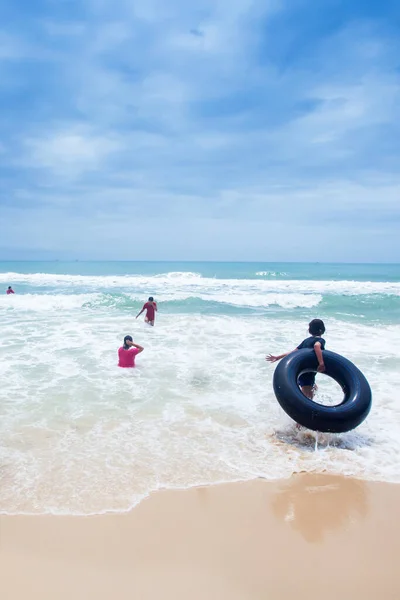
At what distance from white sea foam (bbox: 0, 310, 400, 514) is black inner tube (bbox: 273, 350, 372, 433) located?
39cm

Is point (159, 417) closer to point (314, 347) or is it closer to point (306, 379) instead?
point (306, 379)

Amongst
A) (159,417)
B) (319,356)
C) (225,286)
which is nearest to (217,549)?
(159,417)

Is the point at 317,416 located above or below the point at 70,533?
above

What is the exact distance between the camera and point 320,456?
4.57 m

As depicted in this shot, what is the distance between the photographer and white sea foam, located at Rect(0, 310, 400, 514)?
4.02 meters

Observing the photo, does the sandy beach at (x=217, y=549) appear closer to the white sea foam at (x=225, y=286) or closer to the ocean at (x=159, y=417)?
the ocean at (x=159, y=417)

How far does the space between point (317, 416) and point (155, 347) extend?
5.92 m

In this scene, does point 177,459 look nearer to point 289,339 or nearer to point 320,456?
point 320,456

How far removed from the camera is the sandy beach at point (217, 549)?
8.87 ft

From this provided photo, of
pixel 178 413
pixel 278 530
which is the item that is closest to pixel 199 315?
pixel 178 413

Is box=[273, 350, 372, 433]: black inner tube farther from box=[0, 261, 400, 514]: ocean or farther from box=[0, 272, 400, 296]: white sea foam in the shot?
box=[0, 272, 400, 296]: white sea foam

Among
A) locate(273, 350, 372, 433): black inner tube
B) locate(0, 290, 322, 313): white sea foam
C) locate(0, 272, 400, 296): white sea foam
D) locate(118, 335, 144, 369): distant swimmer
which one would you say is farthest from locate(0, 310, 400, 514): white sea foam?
locate(0, 272, 400, 296): white sea foam

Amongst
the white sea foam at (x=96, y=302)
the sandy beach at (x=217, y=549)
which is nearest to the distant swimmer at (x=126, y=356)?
the sandy beach at (x=217, y=549)

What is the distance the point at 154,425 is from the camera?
17.7ft
